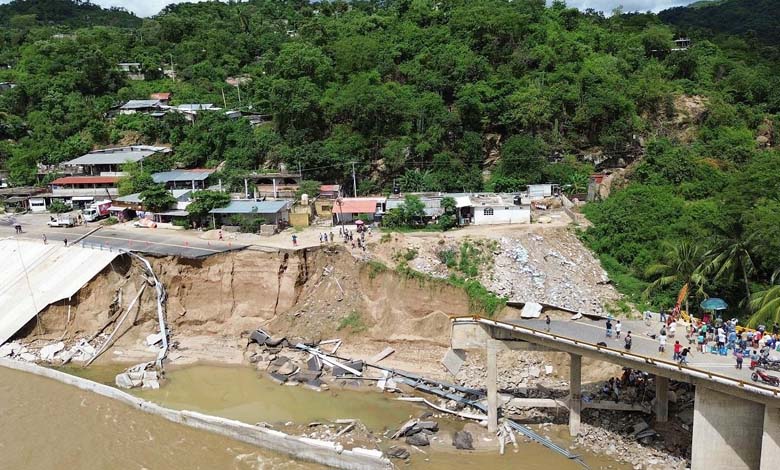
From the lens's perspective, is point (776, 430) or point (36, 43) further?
point (36, 43)

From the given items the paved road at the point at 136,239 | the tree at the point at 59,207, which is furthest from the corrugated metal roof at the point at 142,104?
the paved road at the point at 136,239

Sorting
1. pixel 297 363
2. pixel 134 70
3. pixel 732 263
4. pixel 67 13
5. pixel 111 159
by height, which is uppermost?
pixel 67 13

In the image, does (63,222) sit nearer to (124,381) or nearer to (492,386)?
(124,381)

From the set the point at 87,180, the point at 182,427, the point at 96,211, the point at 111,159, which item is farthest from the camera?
the point at 111,159

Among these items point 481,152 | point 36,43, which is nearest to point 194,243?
point 481,152

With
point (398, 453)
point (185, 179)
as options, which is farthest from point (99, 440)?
point (185, 179)

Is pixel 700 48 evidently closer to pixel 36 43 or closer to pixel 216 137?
pixel 216 137
